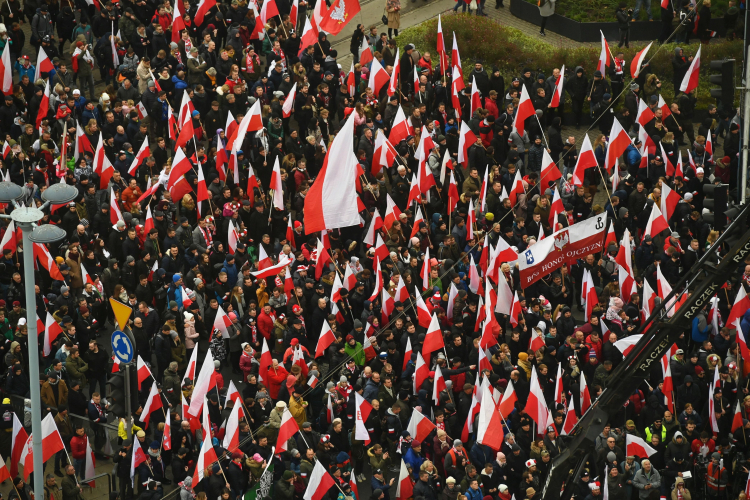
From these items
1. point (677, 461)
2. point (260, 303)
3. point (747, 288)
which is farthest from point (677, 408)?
point (260, 303)

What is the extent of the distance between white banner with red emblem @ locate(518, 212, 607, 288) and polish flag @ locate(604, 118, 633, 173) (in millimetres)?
2761

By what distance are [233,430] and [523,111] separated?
1192 centimetres

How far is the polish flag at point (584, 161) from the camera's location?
90.3ft

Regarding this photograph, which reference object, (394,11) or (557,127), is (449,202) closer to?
(557,127)

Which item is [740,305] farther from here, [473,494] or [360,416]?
[360,416]

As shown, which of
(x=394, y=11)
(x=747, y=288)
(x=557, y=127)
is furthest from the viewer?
(x=394, y=11)

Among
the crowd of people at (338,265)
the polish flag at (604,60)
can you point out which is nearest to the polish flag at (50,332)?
the crowd of people at (338,265)

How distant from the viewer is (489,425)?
70.3ft

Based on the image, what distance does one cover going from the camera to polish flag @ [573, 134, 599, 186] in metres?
27.5

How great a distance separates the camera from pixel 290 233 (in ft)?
87.2

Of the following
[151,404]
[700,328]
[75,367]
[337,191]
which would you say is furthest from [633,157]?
[75,367]

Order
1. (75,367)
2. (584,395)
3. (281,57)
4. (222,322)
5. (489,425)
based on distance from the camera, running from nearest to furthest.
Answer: (489,425)
(584,395)
(75,367)
(222,322)
(281,57)

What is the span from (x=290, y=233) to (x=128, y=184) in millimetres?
4330

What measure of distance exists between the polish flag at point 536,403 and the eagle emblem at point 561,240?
4180 millimetres
